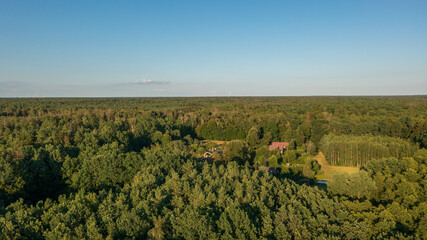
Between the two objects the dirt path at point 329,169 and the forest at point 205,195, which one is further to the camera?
the dirt path at point 329,169

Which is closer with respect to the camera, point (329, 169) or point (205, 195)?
point (205, 195)

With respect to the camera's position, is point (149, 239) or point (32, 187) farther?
point (32, 187)

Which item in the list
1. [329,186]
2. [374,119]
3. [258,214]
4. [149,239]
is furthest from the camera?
[374,119]

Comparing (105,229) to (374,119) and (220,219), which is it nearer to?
(220,219)

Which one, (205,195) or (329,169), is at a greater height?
(205,195)

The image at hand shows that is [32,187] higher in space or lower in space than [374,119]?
lower

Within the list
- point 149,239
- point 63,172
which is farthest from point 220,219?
point 63,172

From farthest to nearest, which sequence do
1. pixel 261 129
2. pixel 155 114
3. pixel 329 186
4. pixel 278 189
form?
pixel 155 114 < pixel 261 129 < pixel 329 186 < pixel 278 189

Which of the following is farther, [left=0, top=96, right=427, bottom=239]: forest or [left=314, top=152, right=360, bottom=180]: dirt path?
[left=314, top=152, right=360, bottom=180]: dirt path

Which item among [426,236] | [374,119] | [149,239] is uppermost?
[374,119]

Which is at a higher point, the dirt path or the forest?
the forest

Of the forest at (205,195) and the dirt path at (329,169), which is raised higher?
the forest at (205,195)
